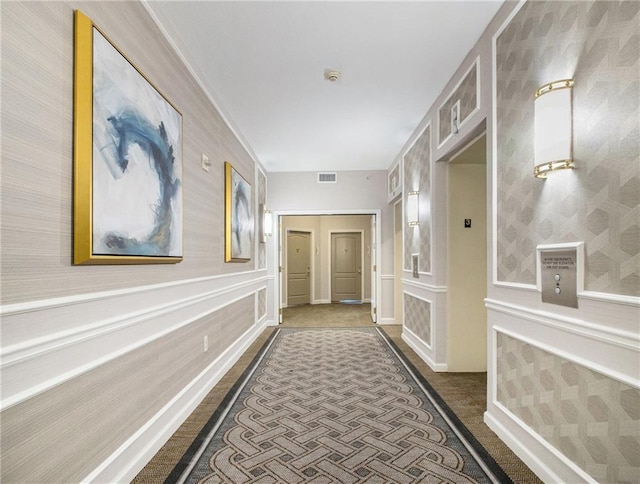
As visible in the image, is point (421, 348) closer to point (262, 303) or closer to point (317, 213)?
point (262, 303)

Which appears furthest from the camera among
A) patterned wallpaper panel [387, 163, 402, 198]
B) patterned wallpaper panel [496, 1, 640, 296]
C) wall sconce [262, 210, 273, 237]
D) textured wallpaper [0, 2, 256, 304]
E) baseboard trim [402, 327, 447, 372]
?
wall sconce [262, 210, 273, 237]

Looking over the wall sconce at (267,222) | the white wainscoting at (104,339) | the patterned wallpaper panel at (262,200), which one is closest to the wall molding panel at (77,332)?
the white wainscoting at (104,339)

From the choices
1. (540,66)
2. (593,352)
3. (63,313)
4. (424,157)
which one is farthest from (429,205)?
(63,313)

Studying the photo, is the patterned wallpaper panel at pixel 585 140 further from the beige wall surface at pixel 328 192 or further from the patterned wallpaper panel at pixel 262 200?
the beige wall surface at pixel 328 192

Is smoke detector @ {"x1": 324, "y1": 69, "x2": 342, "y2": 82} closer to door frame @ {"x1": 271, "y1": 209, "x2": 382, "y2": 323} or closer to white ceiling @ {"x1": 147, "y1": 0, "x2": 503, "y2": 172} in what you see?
white ceiling @ {"x1": 147, "y1": 0, "x2": 503, "y2": 172}

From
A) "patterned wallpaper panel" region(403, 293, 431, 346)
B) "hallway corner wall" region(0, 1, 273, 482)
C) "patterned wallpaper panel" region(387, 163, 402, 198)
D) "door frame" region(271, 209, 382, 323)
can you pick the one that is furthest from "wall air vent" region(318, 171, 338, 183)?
"hallway corner wall" region(0, 1, 273, 482)

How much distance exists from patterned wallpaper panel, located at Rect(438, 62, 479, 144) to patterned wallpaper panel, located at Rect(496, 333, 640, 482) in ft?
6.00

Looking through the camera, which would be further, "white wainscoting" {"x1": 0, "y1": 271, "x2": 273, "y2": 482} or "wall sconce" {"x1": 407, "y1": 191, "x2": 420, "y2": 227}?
"wall sconce" {"x1": 407, "y1": 191, "x2": 420, "y2": 227}

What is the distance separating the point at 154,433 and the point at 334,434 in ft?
3.67

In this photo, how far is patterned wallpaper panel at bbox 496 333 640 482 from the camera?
1438mm

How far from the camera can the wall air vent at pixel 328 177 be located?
6.87 metres

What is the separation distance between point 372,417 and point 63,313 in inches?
83.9

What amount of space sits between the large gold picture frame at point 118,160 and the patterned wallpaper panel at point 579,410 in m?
2.21

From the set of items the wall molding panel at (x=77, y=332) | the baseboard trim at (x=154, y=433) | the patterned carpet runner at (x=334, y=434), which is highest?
the wall molding panel at (x=77, y=332)
